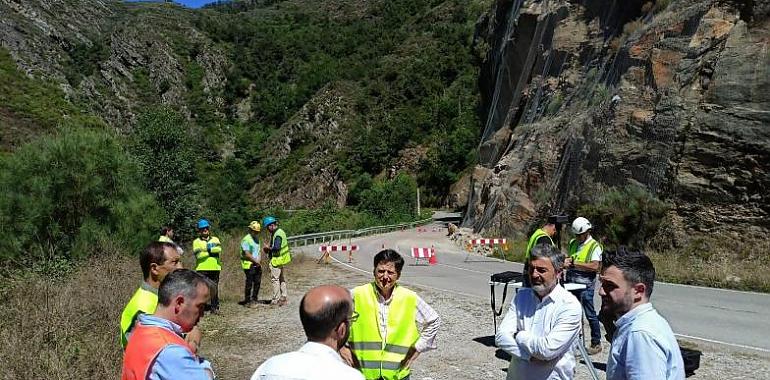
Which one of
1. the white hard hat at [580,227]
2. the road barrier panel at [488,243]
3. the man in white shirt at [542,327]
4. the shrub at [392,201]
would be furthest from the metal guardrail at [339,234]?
the man in white shirt at [542,327]

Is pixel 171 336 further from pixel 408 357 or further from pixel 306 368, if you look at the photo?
pixel 408 357

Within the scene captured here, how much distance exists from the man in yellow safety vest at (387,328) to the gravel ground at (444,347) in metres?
2.89

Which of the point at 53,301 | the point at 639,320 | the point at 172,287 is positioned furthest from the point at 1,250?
the point at 639,320

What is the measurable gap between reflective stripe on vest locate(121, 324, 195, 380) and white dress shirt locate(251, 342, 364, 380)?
2.03 feet

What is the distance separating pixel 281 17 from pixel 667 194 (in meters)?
137

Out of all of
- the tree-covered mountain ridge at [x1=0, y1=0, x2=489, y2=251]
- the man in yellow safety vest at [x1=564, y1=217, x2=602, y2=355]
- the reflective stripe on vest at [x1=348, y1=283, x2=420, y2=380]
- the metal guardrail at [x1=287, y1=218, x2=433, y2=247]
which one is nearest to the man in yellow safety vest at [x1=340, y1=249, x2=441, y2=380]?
the reflective stripe on vest at [x1=348, y1=283, x2=420, y2=380]

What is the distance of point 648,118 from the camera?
19.2 m

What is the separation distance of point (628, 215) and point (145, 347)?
17743 mm

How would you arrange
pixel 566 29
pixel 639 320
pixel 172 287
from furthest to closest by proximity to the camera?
pixel 566 29
pixel 172 287
pixel 639 320

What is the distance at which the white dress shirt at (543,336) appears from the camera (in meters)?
3.46

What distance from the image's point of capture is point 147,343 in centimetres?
254

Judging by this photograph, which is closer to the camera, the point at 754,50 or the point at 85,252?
the point at 85,252

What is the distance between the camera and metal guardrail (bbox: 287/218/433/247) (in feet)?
95.6

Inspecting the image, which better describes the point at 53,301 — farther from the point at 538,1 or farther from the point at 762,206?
the point at 538,1
